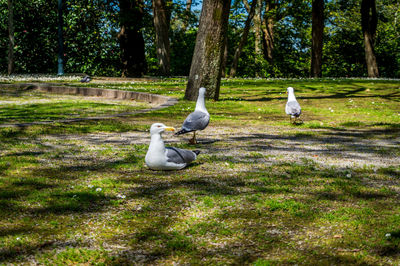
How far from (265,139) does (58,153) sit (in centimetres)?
371

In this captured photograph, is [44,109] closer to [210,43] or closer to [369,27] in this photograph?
[210,43]

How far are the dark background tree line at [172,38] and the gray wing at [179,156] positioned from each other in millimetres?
19595

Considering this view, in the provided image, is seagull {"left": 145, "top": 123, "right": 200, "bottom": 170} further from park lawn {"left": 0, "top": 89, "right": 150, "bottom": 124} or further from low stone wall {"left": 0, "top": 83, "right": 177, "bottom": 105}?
low stone wall {"left": 0, "top": 83, "right": 177, "bottom": 105}

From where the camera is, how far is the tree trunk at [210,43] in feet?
43.2

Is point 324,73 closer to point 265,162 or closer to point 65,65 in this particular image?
point 65,65

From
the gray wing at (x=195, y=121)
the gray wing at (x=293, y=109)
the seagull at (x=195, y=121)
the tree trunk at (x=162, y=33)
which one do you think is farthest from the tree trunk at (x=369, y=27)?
the gray wing at (x=195, y=121)

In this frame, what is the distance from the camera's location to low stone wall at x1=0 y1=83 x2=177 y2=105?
14664 millimetres

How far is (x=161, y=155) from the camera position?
5.41 meters

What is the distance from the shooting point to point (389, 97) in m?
15.4

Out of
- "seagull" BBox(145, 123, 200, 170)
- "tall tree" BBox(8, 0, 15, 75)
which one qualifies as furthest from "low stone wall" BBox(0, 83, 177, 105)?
"tall tree" BBox(8, 0, 15, 75)

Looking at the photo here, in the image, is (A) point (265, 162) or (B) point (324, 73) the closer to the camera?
(A) point (265, 162)

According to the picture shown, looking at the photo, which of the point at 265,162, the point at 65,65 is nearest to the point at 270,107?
the point at 265,162

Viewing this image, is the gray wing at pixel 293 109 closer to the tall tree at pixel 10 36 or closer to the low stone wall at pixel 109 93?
the low stone wall at pixel 109 93

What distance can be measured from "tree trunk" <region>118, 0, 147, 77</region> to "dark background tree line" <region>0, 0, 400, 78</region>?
0.05 meters
